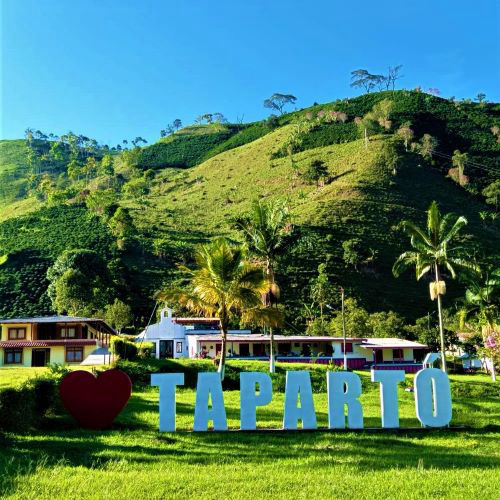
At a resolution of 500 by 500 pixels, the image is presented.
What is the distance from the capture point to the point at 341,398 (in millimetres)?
14328

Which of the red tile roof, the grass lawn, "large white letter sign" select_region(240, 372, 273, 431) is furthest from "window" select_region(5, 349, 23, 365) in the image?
"large white letter sign" select_region(240, 372, 273, 431)

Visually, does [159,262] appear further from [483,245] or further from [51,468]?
[51,468]

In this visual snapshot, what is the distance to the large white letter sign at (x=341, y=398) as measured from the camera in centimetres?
1409

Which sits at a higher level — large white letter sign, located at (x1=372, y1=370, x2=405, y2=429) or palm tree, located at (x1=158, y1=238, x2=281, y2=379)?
palm tree, located at (x1=158, y1=238, x2=281, y2=379)

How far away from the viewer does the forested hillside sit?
75188mm

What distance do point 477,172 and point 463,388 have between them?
107949 mm

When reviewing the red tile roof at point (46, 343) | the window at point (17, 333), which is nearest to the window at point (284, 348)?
the red tile roof at point (46, 343)

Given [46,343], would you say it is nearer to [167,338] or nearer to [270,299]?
[167,338]

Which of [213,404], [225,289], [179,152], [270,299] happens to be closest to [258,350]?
[270,299]

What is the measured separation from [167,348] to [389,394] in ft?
119

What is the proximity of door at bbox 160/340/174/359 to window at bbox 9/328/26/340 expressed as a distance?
11538mm

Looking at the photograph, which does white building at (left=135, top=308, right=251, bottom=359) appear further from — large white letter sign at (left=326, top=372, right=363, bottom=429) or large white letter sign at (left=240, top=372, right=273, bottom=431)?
large white letter sign at (left=326, top=372, right=363, bottom=429)

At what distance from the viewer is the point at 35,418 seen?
1439 cm

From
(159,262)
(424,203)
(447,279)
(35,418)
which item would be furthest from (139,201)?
(35,418)
